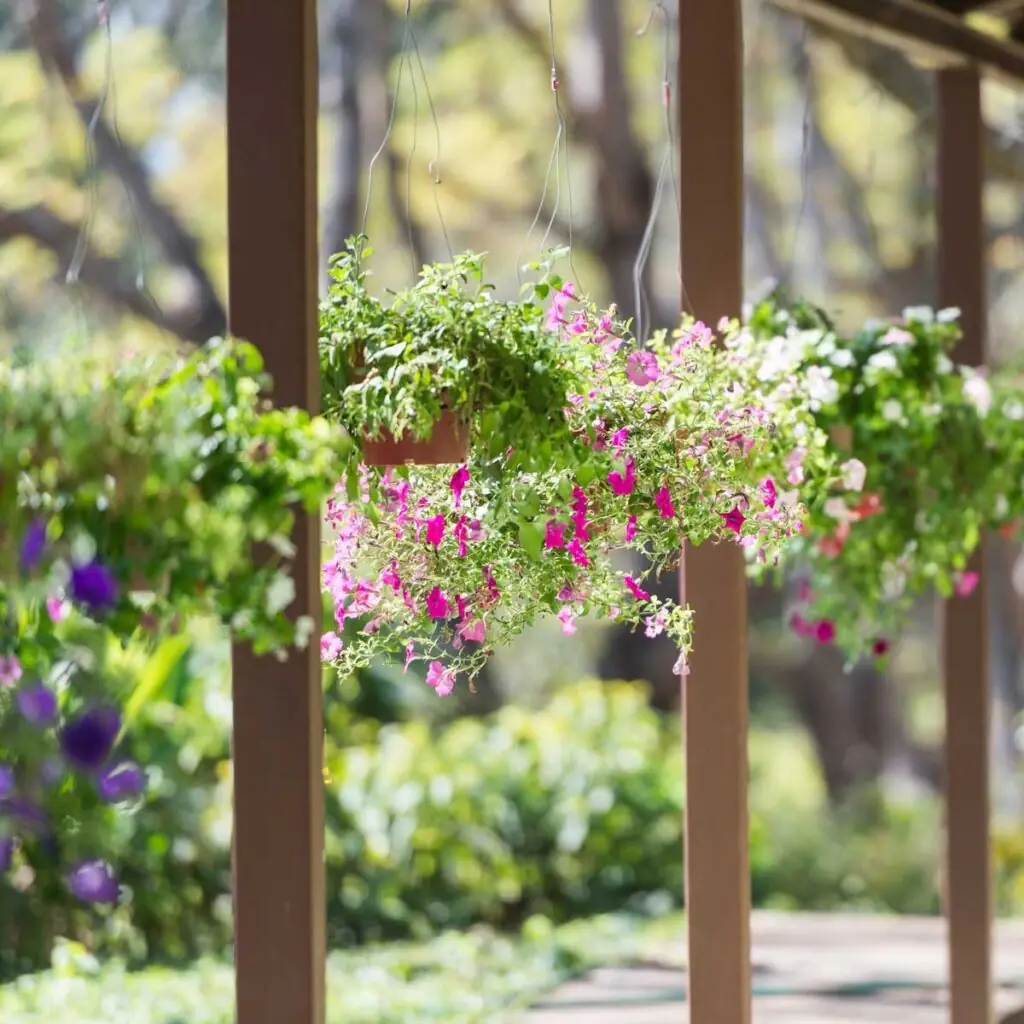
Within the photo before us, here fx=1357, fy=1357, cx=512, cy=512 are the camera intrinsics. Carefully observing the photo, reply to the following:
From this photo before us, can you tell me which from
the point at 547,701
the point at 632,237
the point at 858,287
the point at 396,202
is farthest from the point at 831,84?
the point at 547,701

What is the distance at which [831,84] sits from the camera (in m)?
7.87

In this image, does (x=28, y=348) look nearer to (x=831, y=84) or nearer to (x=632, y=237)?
(x=632, y=237)

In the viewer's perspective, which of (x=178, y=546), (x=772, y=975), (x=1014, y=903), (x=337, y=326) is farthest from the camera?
(x=1014, y=903)

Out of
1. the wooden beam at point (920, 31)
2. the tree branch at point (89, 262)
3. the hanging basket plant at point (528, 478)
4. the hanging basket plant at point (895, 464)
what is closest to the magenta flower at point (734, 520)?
the hanging basket plant at point (528, 478)

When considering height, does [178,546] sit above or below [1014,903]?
above

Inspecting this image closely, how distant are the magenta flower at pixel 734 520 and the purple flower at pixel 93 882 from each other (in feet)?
9.27

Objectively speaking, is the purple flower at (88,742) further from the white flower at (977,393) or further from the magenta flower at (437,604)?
the white flower at (977,393)

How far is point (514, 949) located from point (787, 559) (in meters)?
2.25

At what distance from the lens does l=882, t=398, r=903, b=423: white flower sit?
7.97ft

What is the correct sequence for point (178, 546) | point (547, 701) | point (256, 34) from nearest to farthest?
1. point (178, 546)
2. point (256, 34)
3. point (547, 701)

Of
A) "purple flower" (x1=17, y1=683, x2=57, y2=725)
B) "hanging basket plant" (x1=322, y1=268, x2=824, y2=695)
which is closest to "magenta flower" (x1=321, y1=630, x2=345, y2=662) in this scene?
"hanging basket plant" (x1=322, y1=268, x2=824, y2=695)

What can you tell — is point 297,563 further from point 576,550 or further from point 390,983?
point 390,983

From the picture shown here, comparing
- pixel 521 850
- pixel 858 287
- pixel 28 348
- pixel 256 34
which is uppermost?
pixel 858 287

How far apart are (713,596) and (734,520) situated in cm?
32
